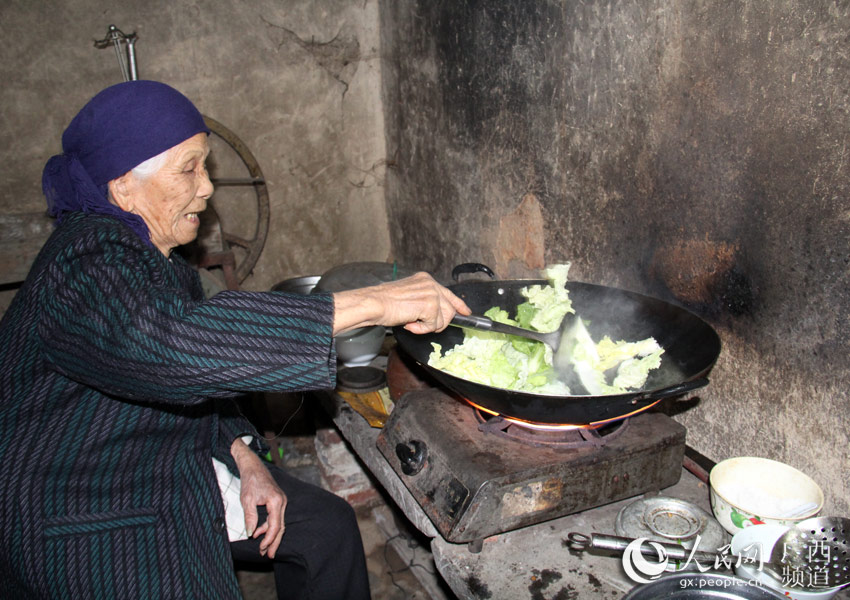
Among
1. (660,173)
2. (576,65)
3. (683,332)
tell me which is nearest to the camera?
(683,332)

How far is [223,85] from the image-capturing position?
4297mm

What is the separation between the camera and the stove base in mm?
1811

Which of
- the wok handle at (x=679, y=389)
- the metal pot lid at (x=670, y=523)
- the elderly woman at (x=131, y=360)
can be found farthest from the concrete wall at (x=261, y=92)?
the wok handle at (x=679, y=389)

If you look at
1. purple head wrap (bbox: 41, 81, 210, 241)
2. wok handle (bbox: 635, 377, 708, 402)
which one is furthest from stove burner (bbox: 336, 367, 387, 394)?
wok handle (bbox: 635, 377, 708, 402)

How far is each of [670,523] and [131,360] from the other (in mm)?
1647

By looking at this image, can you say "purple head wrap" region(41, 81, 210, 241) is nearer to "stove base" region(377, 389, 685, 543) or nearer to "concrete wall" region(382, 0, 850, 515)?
"stove base" region(377, 389, 685, 543)

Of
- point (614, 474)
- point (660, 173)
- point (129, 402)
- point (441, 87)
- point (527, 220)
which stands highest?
point (441, 87)

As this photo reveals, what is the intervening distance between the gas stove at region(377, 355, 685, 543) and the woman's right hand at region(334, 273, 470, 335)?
16.4 inches

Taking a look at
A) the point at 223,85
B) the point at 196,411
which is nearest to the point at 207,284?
the point at 223,85

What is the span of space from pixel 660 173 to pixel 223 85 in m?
3.19

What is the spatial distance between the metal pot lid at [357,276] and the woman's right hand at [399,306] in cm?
142

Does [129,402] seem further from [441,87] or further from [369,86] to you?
[369,86]

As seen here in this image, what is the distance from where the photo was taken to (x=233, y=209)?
4.61 metres

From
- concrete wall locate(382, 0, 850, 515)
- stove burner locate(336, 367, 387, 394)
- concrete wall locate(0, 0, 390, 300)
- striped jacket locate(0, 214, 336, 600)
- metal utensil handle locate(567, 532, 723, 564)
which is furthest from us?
concrete wall locate(0, 0, 390, 300)
